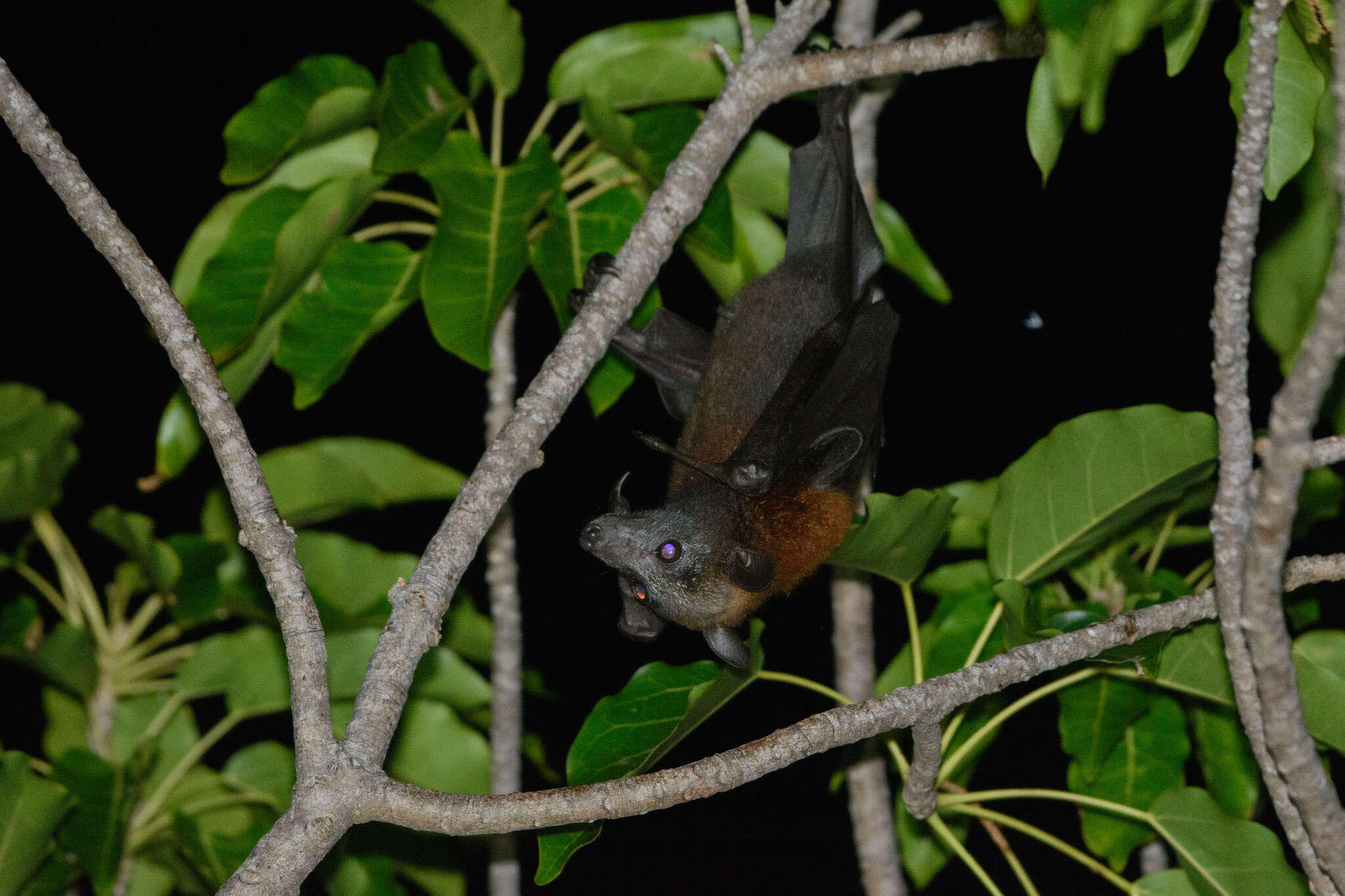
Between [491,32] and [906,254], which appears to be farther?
[906,254]

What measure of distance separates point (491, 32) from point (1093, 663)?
1.90 m

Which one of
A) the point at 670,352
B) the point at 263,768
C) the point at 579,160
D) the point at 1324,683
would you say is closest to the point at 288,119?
the point at 579,160

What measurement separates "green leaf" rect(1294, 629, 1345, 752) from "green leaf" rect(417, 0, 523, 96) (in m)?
2.09

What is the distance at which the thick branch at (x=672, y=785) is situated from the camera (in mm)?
1706

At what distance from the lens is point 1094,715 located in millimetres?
2596

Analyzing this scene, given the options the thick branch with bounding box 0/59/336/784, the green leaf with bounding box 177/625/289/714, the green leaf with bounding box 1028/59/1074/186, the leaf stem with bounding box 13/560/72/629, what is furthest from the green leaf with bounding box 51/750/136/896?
the green leaf with bounding box 1028/59/1074/186

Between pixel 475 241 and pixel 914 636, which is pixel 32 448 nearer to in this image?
pixel 475 241

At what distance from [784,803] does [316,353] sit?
262 centimetres

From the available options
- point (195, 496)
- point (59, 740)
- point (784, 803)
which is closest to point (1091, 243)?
point (784, 803)

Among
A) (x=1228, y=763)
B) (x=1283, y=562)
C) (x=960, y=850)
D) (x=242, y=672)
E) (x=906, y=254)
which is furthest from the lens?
(x=242, y=672)

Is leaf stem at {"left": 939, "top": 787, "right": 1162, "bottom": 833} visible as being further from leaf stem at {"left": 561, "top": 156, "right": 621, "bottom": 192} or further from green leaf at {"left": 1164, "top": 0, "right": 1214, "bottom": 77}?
leaf stem at {"left": 561, "top": 156, "right": 621, "bottom": 192}

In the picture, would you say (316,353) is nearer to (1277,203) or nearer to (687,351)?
(687,351)

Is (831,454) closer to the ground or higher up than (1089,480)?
higher up

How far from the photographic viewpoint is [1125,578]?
271 cm
